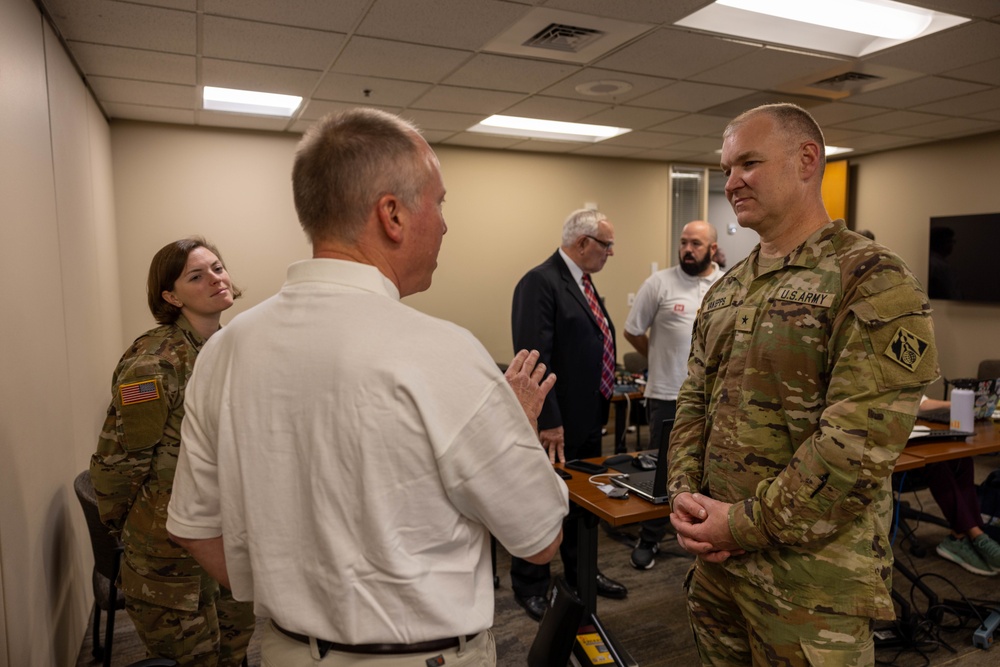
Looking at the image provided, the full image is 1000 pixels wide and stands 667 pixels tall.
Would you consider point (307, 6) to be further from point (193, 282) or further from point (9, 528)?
point (9, 528)

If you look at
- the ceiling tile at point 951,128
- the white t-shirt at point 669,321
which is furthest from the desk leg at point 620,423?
the ceiling tile at point 951,128

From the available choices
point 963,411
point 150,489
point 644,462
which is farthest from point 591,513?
point 963,411

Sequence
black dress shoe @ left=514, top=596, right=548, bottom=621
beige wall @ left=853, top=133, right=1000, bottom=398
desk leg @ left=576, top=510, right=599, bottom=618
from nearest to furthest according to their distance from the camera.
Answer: desk leg @ left=576, top=510, right=599, bottom=618, black dress shoe @ left=514, top=596, right=548, bottom=621, beige wall @ left=853, top=133, right=1000, bottom=398

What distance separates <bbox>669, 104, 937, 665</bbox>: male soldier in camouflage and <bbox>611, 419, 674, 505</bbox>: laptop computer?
1.83 feet

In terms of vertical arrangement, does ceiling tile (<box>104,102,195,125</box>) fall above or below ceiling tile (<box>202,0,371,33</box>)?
above

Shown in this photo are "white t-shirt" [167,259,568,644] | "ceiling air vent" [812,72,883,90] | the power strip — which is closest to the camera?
"white t-shirt" [167,259,568,644]

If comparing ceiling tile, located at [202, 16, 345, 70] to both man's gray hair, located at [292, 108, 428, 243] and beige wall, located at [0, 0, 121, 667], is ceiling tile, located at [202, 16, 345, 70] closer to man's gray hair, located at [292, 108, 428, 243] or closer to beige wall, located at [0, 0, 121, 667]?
beige wall, located at [0, 0, 121, 667]

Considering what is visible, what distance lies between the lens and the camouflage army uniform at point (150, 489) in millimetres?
1769

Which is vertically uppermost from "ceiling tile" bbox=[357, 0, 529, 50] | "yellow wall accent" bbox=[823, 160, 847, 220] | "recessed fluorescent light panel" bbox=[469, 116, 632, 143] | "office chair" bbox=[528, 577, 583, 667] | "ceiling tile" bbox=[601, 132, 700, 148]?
"recessed fluorescent light panel" bbox=[469, 116, 632, 143]

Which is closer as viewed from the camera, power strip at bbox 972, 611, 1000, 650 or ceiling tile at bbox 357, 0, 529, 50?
power strip at bbox 972, 611, 1000, 650

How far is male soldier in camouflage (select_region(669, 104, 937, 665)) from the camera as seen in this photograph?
120 cm

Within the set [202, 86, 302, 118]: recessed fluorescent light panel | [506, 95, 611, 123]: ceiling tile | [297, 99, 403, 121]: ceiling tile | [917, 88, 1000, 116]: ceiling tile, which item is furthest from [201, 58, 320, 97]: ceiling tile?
[917, 88, 1000, 116]: ceiling tile

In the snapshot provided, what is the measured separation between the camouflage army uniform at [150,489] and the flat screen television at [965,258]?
21.2ft

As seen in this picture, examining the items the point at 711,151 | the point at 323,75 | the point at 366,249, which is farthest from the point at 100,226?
the point at 711,151
